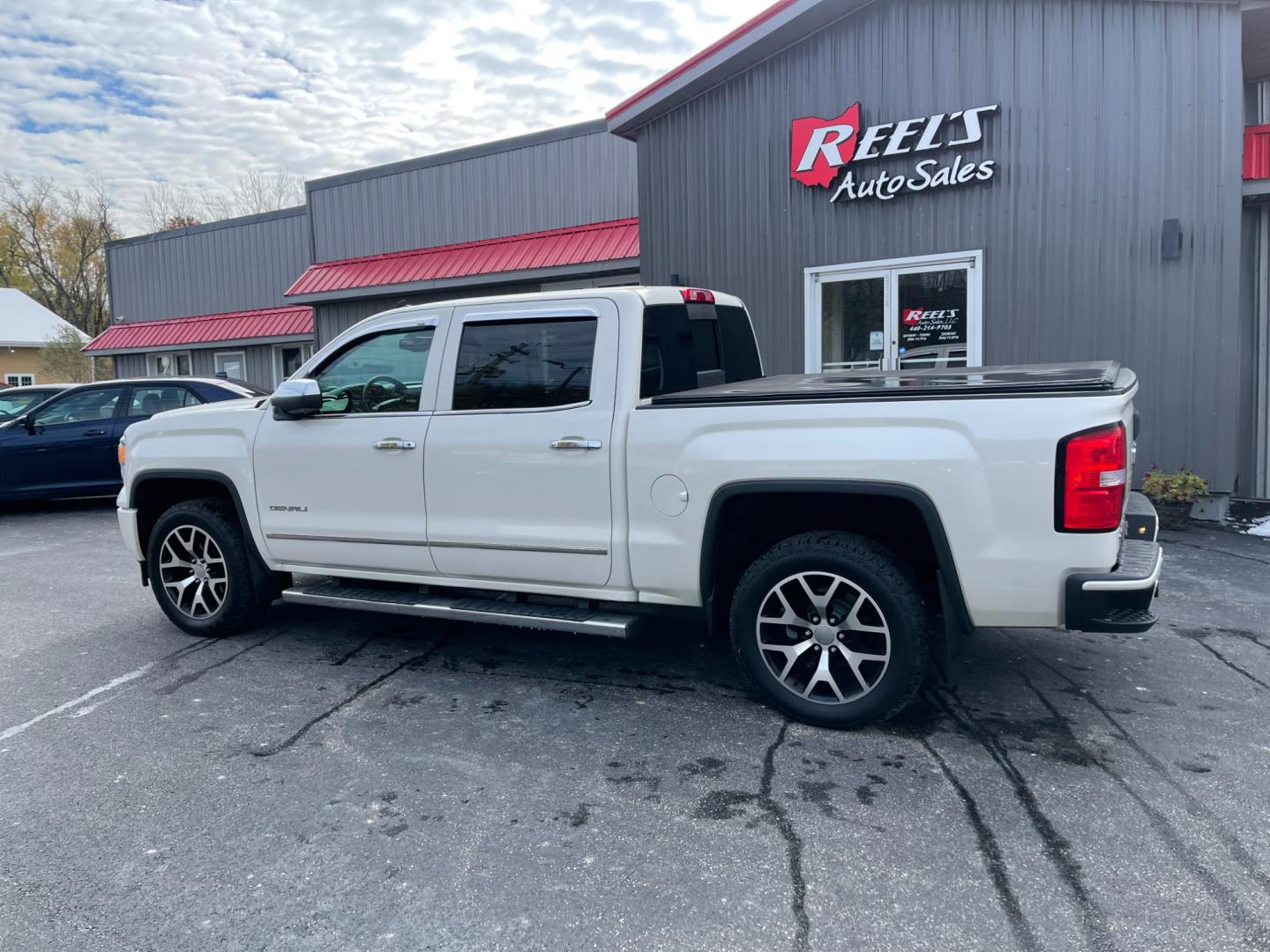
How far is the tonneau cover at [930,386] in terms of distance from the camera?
3.38m

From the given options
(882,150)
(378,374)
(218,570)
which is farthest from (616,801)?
(882,150)

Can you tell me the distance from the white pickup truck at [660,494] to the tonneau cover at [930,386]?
0.05 ft

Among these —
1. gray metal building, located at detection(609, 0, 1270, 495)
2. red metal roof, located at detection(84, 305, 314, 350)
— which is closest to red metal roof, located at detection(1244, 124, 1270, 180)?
gray metal building, located at detection(609, 0, 1270, 495)

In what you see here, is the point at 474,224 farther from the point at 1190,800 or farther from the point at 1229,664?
the point at 1190,800

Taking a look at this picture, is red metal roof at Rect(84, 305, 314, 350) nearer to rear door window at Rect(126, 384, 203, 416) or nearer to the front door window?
the front door window

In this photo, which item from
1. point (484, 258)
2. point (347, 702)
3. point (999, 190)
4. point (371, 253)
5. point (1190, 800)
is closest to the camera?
point (1190, 800)

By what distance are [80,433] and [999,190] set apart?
35.3 feet

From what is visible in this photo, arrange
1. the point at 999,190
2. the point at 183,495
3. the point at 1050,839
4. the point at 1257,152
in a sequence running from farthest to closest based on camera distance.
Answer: the point at 999,190
the point at 1257,152
the point at 183,495
the point at 1050,839

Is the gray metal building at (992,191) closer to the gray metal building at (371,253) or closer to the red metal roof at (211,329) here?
the gray metal building at (371,253)

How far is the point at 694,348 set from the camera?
15.8 ft

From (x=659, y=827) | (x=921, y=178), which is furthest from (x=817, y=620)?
(x=921, y=178)

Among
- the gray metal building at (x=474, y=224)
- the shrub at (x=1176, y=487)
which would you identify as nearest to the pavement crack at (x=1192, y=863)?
the shrub at (x=1176, y=487)

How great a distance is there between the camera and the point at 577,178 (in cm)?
1437

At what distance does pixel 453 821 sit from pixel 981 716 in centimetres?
234
